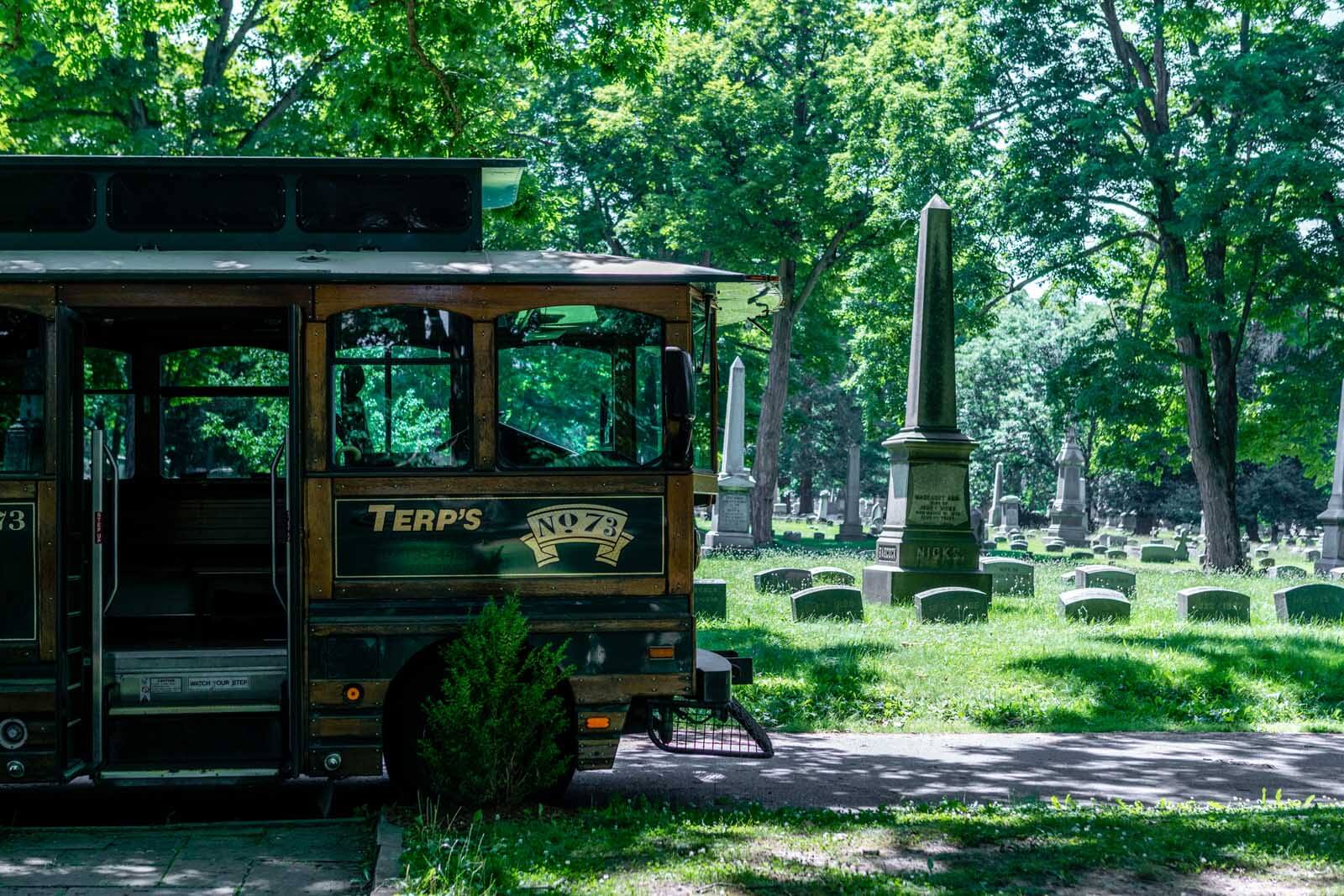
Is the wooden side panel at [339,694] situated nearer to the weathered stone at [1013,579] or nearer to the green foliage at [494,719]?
the green foliage at [494,719]

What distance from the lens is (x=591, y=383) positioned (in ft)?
26.7

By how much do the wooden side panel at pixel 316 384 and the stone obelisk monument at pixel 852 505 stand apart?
39.8 metres

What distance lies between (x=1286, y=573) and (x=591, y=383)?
79.6 feet

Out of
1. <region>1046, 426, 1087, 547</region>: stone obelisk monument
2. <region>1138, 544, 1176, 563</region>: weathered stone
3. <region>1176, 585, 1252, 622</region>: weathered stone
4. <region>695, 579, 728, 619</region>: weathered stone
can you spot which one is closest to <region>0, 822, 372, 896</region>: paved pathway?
<region>695, 579, 728, 619</region>: weathered stone

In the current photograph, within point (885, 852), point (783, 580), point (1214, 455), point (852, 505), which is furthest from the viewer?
point (852, 505)

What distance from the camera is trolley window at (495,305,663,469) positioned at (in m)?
8.07

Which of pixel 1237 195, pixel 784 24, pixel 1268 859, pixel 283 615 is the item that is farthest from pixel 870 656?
pixel 784 24

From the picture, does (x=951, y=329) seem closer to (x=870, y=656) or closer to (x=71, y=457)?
(x=870, y=656)

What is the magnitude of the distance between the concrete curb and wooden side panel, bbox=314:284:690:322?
9.30 feet

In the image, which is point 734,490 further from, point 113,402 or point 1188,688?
point 113,402

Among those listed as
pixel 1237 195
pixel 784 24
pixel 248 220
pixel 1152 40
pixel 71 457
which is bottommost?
pixel 71 457

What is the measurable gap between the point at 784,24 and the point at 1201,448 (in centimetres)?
1547

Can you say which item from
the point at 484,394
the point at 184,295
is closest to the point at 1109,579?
the point at 484,394

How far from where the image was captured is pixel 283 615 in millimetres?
9453
